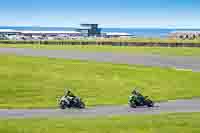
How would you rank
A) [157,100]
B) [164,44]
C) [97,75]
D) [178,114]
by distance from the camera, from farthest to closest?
[164,44] < [97,75] < [157,100] < [178,114]

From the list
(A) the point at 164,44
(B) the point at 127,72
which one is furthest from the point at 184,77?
(A) the point at 164,44

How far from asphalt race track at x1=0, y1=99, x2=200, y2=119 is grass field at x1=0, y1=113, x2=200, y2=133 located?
8.04 feet

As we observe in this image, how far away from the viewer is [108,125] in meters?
22.9

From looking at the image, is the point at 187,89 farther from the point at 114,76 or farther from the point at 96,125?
the point at 96,125

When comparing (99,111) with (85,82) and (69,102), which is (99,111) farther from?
(85,82)

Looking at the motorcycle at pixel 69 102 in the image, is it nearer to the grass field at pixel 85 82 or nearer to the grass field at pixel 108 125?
the grass field at pixel 85 82

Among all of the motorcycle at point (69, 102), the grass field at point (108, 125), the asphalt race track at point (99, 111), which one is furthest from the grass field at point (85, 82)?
the grass field at point (108, 125)

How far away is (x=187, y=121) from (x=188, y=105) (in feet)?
27.9

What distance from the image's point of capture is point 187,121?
23906 mm

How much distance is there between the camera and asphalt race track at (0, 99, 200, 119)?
1089 inches

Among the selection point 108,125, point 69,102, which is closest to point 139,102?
point 69,102

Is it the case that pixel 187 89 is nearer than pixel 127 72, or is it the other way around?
pixel 187 89

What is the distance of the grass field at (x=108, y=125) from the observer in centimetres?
2198

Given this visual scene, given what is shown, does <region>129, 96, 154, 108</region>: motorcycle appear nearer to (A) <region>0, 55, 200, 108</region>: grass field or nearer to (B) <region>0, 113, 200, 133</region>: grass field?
(A) <region>0, 55, 200, 108</region>: grass field
